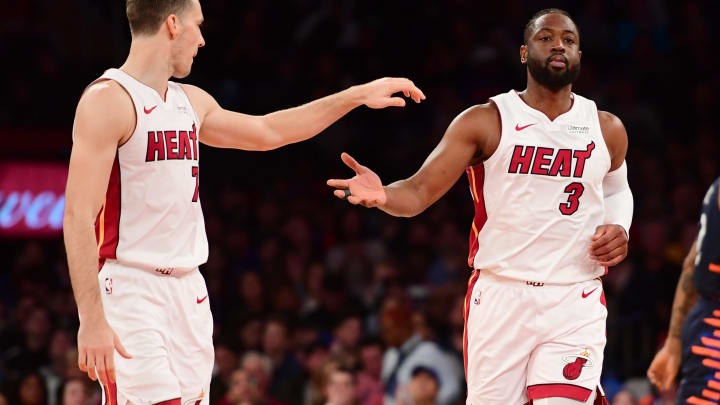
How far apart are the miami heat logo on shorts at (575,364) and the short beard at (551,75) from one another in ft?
4.26

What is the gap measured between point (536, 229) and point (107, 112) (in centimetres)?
210

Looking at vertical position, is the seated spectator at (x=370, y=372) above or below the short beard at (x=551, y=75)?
below

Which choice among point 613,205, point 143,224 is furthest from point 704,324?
point 143,224

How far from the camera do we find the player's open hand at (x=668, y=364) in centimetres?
550

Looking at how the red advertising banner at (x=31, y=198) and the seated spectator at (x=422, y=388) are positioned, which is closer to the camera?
the seated spectator at (x=422, y=388)

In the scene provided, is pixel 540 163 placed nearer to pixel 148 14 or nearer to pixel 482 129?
pixel 482 129

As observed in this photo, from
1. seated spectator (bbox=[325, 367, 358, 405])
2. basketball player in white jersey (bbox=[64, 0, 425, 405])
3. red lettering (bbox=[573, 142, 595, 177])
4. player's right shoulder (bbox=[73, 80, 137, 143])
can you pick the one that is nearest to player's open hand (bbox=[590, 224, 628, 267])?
red lettering (bbox=[573, 142, 595, 177])

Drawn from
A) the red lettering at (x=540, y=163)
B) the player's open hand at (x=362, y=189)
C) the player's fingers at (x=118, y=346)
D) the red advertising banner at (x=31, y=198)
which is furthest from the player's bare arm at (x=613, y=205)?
the red advertising banner at (x=31, y=198)

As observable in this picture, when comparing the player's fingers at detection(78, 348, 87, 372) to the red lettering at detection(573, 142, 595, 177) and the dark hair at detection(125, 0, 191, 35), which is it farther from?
the red lettering at detection(573, 142, 595, 177)

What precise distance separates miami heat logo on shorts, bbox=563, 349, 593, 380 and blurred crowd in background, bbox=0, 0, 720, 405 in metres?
3.27

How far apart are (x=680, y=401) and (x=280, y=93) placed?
7982mm

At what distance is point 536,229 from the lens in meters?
5.30

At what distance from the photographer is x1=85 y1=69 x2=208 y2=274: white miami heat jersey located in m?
4.64

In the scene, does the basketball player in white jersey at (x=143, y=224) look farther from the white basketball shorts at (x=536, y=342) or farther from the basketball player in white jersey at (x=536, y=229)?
the white basketball shorts at (x=536, y=342)
